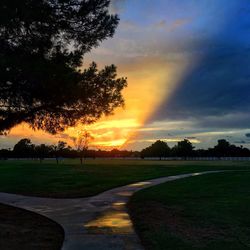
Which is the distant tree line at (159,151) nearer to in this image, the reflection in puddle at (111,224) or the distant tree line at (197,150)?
the distant tree line at (197,150)

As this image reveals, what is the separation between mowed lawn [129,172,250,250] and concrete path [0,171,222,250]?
0.40 metres

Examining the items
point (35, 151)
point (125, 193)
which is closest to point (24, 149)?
point (35, 151)

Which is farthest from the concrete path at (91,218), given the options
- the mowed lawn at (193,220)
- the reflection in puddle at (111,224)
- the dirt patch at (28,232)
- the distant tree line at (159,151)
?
the distant tree line at (159,151)

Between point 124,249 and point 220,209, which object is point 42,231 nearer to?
point 124,249

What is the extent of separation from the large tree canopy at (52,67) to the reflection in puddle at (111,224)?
3.69 meters

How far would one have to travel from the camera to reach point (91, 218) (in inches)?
504

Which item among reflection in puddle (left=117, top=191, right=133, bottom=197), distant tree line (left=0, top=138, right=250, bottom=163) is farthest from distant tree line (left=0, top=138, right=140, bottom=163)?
reflection in puddle (left=117, top=191, right=133, bottom=197)

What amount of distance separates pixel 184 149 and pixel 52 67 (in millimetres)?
128808

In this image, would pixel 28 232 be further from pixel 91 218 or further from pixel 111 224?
pixel 91 218

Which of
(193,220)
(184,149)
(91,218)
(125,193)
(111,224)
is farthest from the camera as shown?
(184,149)

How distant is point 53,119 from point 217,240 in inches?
310

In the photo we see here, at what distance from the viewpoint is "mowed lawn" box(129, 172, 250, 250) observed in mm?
9281

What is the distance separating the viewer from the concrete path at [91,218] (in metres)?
9.27

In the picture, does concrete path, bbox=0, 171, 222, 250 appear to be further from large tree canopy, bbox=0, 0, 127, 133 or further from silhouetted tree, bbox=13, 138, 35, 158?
silhouetted tree, bbox=13, 138, 35, 158
